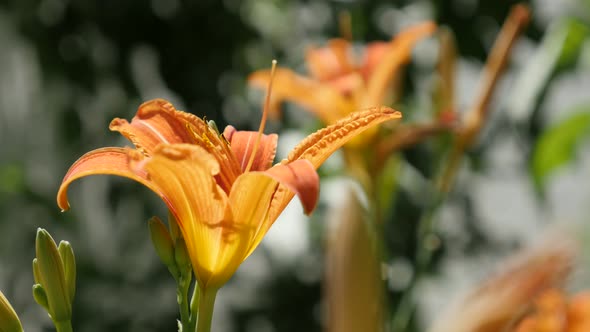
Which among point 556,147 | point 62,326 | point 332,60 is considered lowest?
point 62,326

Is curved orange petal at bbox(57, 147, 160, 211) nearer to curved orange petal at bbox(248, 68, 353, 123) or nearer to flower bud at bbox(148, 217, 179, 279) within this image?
flower bud at bbox(148, 217, 179, 279)

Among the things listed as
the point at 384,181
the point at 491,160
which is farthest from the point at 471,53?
the point at 384,181

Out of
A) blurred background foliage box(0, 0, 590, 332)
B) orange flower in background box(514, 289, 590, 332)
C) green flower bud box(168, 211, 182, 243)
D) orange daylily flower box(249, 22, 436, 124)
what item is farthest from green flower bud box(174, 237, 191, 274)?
blurred background foliage box(0, 0, 590, 332)

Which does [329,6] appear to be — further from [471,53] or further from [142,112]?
[142,112]

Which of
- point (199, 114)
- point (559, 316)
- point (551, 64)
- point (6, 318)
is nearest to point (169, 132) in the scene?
point (6, 318)

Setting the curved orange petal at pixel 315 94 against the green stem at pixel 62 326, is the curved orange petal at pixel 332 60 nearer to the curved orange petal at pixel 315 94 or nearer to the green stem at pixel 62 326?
the curved orange petal at pixel 315 94

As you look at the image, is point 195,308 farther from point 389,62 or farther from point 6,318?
point 389,62

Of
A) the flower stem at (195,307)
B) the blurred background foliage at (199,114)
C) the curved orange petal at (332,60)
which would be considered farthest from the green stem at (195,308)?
the blurred background foliage at (199,114)
